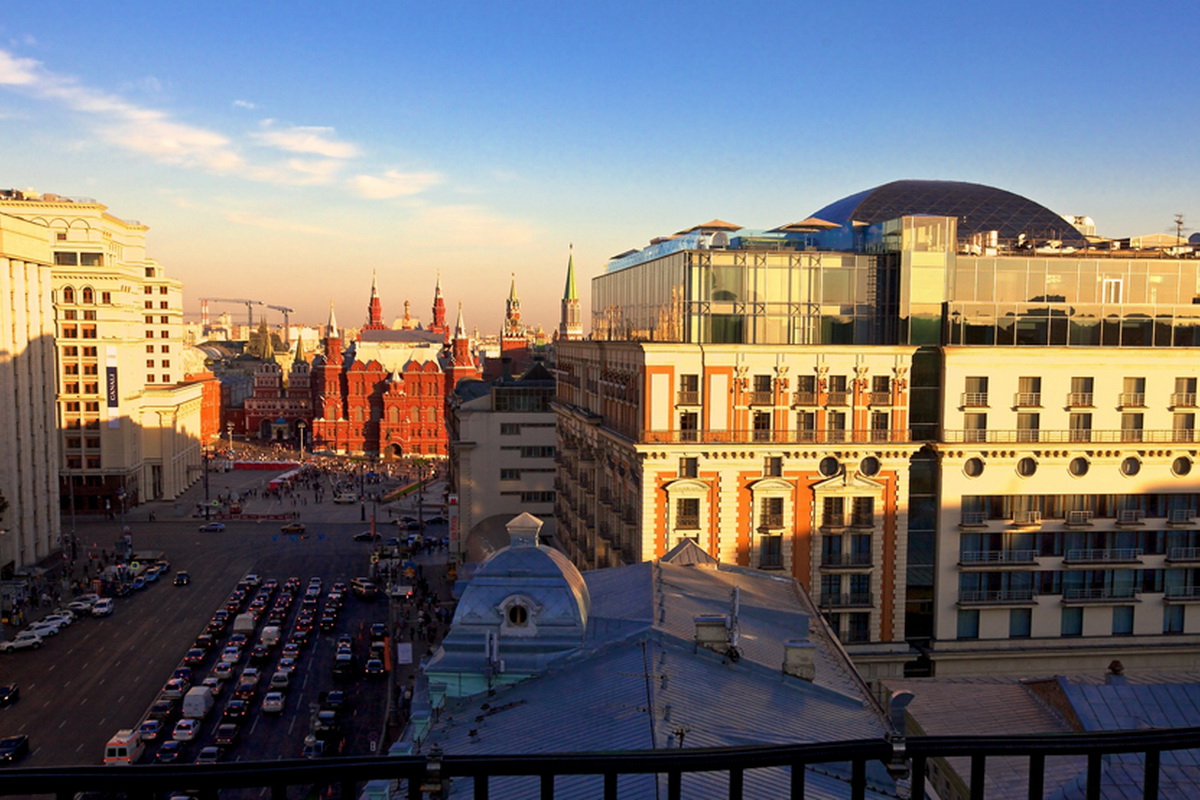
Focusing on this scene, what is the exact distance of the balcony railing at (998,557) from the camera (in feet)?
125

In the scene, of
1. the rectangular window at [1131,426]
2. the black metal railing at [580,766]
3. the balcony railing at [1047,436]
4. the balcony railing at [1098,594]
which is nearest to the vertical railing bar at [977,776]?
the black metal railing at [580,766]

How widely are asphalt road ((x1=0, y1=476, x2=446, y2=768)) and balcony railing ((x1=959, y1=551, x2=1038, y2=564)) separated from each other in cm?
2392

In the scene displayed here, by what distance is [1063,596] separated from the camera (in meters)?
38.2

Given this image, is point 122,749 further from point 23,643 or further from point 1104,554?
point 1104,554

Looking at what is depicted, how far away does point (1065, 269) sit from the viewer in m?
37.9

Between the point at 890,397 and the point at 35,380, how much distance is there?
6160 centimetres

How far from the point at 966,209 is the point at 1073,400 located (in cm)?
1211

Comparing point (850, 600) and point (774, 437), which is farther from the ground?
point (774, 437)

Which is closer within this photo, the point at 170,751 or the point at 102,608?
the point at 170,751

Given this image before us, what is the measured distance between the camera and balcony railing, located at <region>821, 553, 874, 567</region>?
122 feet

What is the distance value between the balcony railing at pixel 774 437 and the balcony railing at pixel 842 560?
4.23m

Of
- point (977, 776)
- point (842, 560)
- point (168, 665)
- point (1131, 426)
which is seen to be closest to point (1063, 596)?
point (1131, 426)

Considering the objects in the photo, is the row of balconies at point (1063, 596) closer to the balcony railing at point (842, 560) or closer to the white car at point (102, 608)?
the balcony railing at point (842, 560)

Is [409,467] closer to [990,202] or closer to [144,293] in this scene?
[144,293]
